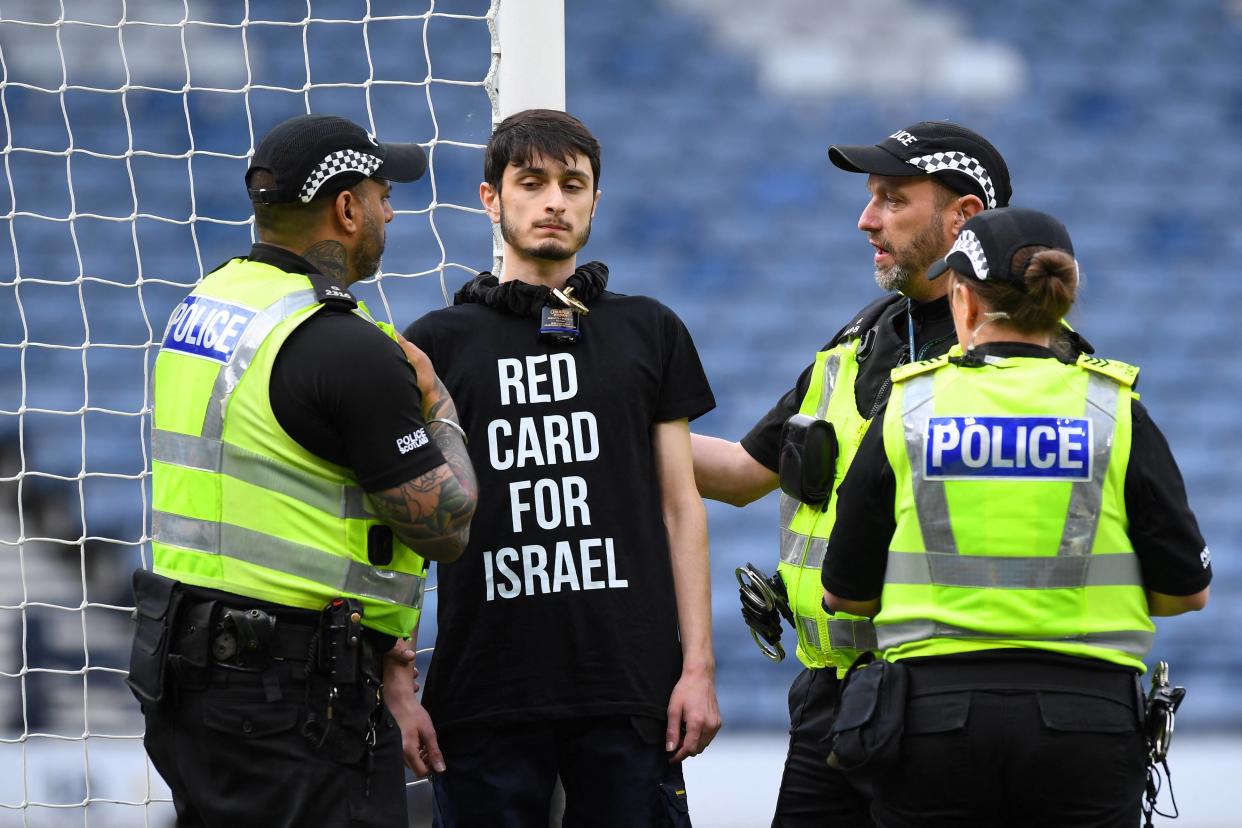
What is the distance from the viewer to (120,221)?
561 centimetres

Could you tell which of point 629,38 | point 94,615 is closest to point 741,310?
point 629,38

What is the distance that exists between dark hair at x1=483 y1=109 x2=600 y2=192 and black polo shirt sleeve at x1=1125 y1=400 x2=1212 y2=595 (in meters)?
1.23

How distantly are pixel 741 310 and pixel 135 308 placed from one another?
2246 mm

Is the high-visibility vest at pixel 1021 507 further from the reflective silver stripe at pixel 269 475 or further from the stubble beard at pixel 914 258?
the reflective silver stripe at pixel 269 475

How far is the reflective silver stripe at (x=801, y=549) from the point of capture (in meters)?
3.15

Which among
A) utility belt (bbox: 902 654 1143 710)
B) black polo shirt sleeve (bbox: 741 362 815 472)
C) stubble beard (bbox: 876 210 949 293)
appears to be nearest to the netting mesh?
black polo shirt sleeve (bbox: 741 362 815 472)

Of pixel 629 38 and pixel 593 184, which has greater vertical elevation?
pixel 629 38

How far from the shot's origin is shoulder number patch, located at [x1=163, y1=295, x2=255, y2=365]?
2.69 m

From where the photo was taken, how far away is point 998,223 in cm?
265

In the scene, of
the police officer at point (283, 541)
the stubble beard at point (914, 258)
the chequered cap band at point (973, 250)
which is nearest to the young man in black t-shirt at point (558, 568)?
the police officer at point (283, 541)

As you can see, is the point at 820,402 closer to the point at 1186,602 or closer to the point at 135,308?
the point at 1186,602

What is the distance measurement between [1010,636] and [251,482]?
1.28 meters

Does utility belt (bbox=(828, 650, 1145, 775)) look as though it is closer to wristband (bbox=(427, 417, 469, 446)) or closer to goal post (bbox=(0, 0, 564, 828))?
wristband (bbox=(427, 417, 469, 446))

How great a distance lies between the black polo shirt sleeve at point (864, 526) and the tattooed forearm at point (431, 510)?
0.64 metres
